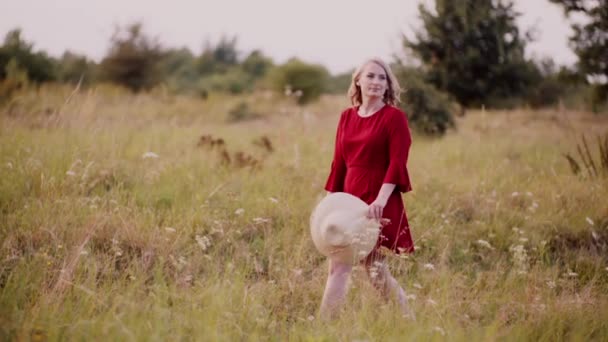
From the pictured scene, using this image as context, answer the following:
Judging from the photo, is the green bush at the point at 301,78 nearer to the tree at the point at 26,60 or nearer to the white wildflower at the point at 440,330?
the tree at the point at 26,60

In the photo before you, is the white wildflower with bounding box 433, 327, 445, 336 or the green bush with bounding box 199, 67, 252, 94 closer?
the white wildflower with bounding box 433, 327, 445, 336

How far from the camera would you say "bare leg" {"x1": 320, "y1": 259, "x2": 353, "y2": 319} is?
3014 millimetres

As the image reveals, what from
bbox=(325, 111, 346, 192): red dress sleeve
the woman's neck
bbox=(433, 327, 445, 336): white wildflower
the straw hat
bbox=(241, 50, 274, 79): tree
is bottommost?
bbox=(433, 327, 445, 336): white wildflower

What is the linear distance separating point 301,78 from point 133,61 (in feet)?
23.6

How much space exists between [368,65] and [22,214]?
3.15 m

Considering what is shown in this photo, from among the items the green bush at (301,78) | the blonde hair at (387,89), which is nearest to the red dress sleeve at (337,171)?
the blonde hair at (387,89)

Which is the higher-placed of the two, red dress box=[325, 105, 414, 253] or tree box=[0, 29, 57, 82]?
tree box=[0, 29, 57, 82]

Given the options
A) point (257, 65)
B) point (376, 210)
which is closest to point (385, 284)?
point (376, 210)

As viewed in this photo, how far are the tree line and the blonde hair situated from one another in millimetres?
3092

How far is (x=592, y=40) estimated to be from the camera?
33.7 feet

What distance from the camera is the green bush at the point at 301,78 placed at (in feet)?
69.9

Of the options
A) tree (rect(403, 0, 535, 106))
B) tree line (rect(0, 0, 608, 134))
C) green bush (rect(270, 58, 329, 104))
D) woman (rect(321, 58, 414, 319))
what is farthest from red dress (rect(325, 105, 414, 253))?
green bush (rect(270, 58, 329, 104))

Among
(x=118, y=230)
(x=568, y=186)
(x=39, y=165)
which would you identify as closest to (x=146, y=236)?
(x=118, y=230)

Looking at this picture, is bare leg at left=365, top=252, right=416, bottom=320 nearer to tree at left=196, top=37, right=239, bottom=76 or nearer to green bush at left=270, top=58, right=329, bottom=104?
green bush at left=270, top=58, right=329, bottom=104
